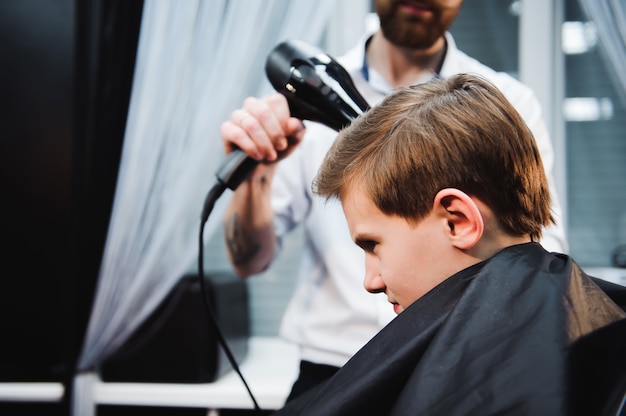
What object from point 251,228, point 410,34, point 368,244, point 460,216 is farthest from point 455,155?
point 251,228

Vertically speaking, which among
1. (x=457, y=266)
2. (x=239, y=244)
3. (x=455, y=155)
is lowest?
(x=239, y=244)

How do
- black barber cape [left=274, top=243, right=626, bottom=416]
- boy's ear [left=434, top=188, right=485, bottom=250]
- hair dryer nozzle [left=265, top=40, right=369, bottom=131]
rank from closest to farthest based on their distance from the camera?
black barber cape [left=274, top=243, right=626, bottom=416], boy's ear [left=434, top=188, right=485, bottom=250], hair dryer nozzle [left=265, top=40, right=369, bottom=131]

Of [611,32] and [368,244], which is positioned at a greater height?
[611,32]

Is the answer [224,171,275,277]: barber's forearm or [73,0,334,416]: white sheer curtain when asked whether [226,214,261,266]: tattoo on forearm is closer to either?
[224,171,275,277]: barber's forearm

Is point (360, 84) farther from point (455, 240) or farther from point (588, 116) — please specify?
point (588, 116)

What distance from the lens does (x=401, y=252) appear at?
2.57 feet

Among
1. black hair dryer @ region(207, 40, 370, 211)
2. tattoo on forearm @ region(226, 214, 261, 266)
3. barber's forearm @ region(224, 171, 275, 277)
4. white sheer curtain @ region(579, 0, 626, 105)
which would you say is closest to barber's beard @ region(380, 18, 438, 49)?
black hair dryer @ region(207, 40, 370, 211)

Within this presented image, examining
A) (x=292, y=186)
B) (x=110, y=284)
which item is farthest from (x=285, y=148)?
(x=110, y=284)

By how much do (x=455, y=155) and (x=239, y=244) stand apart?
783 millimetres

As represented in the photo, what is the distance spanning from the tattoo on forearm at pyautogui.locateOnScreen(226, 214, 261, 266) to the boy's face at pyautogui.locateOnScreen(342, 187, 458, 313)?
0.61 meters

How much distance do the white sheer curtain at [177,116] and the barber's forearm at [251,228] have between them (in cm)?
36

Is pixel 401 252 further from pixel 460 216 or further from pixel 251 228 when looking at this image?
pixel 251 228

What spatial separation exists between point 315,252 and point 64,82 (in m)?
1.17

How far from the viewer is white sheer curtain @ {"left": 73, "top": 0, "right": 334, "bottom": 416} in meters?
1.76
